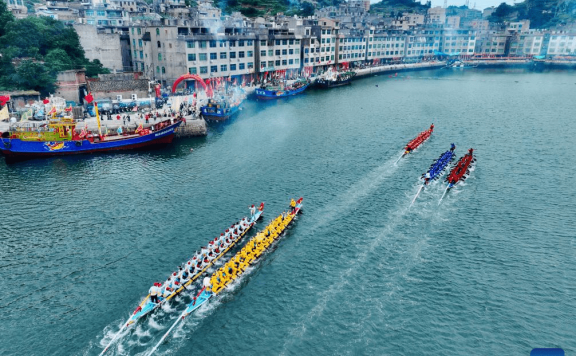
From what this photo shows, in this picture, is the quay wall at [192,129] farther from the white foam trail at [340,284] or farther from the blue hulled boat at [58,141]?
the white foam trail at [340,284]

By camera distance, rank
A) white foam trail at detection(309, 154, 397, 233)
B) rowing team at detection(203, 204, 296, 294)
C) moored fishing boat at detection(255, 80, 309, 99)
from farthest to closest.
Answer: moored fishing boat at detection(255, 80, 309, 99) → white foam trail at detection(309, 154, 397, 233) → rowing team at detection(203, 204, 296, 294)

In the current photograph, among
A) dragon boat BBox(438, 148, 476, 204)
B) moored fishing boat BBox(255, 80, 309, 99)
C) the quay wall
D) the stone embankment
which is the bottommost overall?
dragon boat BBox(438, 148, 476, 204)

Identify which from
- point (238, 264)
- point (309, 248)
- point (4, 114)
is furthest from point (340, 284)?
point (4, 114)

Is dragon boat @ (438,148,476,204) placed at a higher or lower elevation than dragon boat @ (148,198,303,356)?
higher

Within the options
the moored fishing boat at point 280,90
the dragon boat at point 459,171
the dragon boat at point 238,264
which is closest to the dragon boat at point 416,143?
the dragon boat at point 459,171

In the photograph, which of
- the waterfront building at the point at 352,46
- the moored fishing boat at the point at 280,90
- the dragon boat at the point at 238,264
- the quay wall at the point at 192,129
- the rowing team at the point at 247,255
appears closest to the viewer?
the dragon boat at the point at 238,264

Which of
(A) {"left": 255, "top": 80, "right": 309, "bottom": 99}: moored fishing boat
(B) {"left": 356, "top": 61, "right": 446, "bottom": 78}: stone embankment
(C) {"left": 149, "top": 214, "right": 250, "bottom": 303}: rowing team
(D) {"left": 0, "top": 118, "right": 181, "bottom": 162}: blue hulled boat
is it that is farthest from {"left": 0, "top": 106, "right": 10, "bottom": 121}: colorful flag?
(B) {"left": 356, "top": 61, "right": 446, "bottom": 78}: stone embankment

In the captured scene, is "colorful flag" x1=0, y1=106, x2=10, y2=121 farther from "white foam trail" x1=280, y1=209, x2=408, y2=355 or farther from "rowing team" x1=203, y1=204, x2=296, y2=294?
"white foam trail" x1=280, y1=209, x2=408, y2=355
